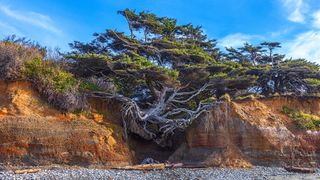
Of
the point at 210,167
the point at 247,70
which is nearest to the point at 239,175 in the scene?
the point at 210,167

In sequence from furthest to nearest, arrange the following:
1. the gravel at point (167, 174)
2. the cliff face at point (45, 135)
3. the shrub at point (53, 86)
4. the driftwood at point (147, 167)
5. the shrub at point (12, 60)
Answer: the shrub at point (53, 86), the shrub at point (12, 60), the driftwood at point (147, 167), the cliff face at point (45, 135), the gravel at point (167, 174)

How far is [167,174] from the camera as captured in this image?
57.5 feet

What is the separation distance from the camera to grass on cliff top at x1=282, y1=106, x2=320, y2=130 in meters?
22.9

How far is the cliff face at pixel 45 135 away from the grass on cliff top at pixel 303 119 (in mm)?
10125

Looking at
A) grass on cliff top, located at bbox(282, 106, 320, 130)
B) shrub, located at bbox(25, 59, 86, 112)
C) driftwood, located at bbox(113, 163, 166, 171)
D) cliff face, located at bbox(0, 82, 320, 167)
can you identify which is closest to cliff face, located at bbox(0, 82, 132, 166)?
cliff face, located at bbox(0, 82, 320, 167)

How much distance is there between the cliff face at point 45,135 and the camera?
58.4 feet

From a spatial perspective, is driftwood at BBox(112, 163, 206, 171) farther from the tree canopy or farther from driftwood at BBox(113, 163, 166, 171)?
the tree canopy

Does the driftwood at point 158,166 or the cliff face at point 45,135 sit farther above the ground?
the cliff face at point 45,135

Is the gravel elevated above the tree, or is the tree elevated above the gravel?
the tree

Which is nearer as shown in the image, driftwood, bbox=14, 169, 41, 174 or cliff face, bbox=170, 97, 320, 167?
driftwood, bbox=14, 169, 41, 174

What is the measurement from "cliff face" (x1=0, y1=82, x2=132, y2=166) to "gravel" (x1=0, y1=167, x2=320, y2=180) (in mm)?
1478

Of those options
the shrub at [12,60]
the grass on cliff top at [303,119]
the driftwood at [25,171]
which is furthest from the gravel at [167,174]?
the shrub at [12,60]

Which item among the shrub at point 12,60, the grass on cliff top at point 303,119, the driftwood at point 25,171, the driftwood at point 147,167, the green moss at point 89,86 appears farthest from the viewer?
the grass on cliff top at point 303,119

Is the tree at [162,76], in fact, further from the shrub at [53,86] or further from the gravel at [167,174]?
the gravel at [167,174]
